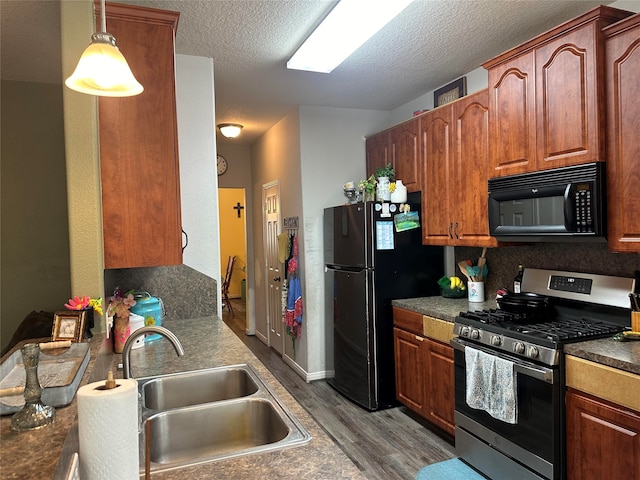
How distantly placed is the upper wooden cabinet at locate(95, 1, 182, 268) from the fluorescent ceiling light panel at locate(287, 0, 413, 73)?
823 millimetres

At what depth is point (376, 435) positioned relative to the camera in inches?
122

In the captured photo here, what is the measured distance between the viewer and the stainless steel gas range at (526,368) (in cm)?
207

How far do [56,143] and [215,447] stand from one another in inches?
101

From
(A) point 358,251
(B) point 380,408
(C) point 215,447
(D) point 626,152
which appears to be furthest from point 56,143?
(D) point 626,152

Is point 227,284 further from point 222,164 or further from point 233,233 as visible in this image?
point 222,164

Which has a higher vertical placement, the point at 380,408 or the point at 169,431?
the point at 169,431

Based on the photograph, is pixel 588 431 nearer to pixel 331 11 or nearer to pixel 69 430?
pixel 69 430

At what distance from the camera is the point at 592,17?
212cm

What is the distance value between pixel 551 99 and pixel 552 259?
1.02m

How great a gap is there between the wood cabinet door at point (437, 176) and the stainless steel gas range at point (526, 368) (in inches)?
30.3

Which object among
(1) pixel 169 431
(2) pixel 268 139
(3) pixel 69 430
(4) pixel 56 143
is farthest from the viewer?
(2) pixel 268 139

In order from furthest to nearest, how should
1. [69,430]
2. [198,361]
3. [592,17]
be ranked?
[592,17] < [198,361] < [69,430]

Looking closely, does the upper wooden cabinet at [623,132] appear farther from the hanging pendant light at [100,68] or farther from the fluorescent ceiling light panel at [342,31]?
the hanging pendant light at [100,68]

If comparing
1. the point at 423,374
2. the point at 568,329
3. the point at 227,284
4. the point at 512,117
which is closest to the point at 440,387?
the point at 423,374
